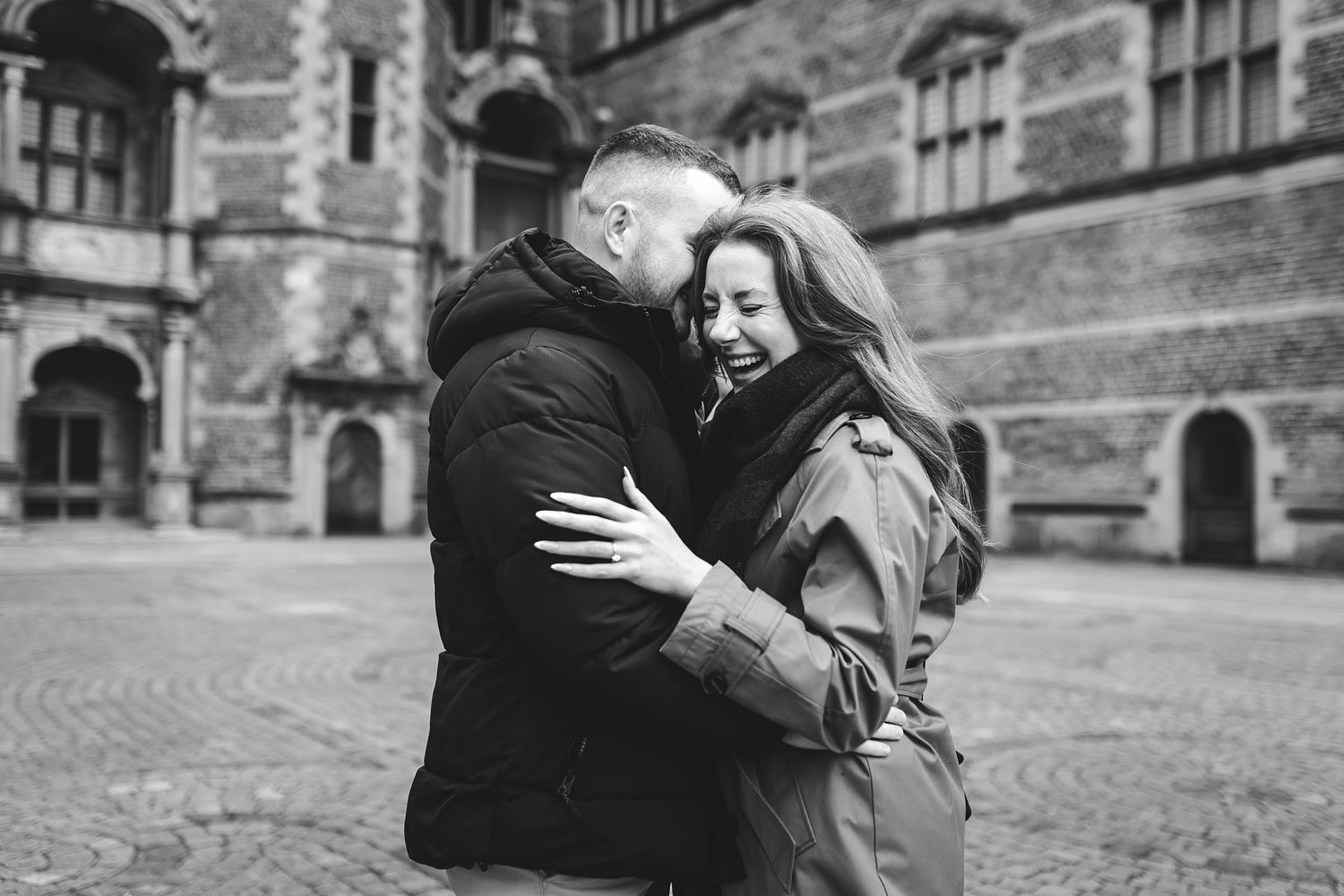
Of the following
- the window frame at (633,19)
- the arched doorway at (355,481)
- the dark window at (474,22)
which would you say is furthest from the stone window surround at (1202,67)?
the dark window at (474,22)

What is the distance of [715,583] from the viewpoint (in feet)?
4.97

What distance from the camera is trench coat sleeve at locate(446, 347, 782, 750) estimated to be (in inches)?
58.2

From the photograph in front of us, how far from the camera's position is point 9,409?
18.2 m

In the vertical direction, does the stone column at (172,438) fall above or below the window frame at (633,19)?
below

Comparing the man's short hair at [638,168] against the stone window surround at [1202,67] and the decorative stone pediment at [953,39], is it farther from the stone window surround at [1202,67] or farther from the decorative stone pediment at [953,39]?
the decorative stone pediment at [953,39]

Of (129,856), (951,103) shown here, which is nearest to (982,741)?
(129,856)

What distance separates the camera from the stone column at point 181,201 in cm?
2000

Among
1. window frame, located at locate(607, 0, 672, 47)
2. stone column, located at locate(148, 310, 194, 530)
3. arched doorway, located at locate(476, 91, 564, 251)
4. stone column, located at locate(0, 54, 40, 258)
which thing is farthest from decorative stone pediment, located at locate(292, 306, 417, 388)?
window frame, located at locate(607, 0, 672, 47)

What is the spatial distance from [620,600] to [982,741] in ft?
13.5

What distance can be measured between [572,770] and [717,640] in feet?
1.01

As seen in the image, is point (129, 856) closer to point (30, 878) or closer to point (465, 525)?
point (30, 878)

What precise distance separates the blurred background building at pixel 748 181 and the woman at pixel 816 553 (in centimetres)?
1419

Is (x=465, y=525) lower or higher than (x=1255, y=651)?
higher

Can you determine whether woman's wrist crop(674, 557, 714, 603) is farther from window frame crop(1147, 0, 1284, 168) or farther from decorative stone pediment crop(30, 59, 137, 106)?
decorative stone pediment crop(30, 59, 137, 106)
